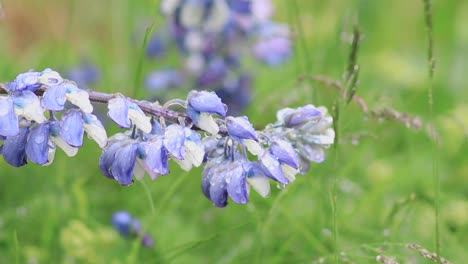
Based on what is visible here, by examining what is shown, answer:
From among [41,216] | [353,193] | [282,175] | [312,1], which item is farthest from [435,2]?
[282,175]

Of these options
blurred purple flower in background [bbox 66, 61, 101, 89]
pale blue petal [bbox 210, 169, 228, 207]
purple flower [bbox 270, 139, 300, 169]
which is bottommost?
blurred purple flower in background [bbox 66, 61, 101, 89]

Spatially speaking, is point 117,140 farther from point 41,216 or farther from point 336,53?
point 336,53

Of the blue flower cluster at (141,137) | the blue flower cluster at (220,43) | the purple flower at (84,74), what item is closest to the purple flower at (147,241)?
the blue flower cluster at (141,137)

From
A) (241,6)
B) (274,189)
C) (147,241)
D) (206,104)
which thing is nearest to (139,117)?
(206,104)

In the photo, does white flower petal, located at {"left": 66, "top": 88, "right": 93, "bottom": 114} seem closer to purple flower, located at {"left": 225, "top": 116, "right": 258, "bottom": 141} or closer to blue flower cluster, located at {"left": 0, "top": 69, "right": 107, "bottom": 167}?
blue flower cluster, located at {"left": 0, "top": 69, "right": 107, "bottom": 167}

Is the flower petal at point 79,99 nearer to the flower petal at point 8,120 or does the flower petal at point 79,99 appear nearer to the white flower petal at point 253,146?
the flower petal at point 8,120

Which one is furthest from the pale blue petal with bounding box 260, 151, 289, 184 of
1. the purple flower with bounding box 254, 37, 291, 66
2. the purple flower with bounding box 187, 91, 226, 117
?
the purple flower with bounding box 254, 37, 291, 66
